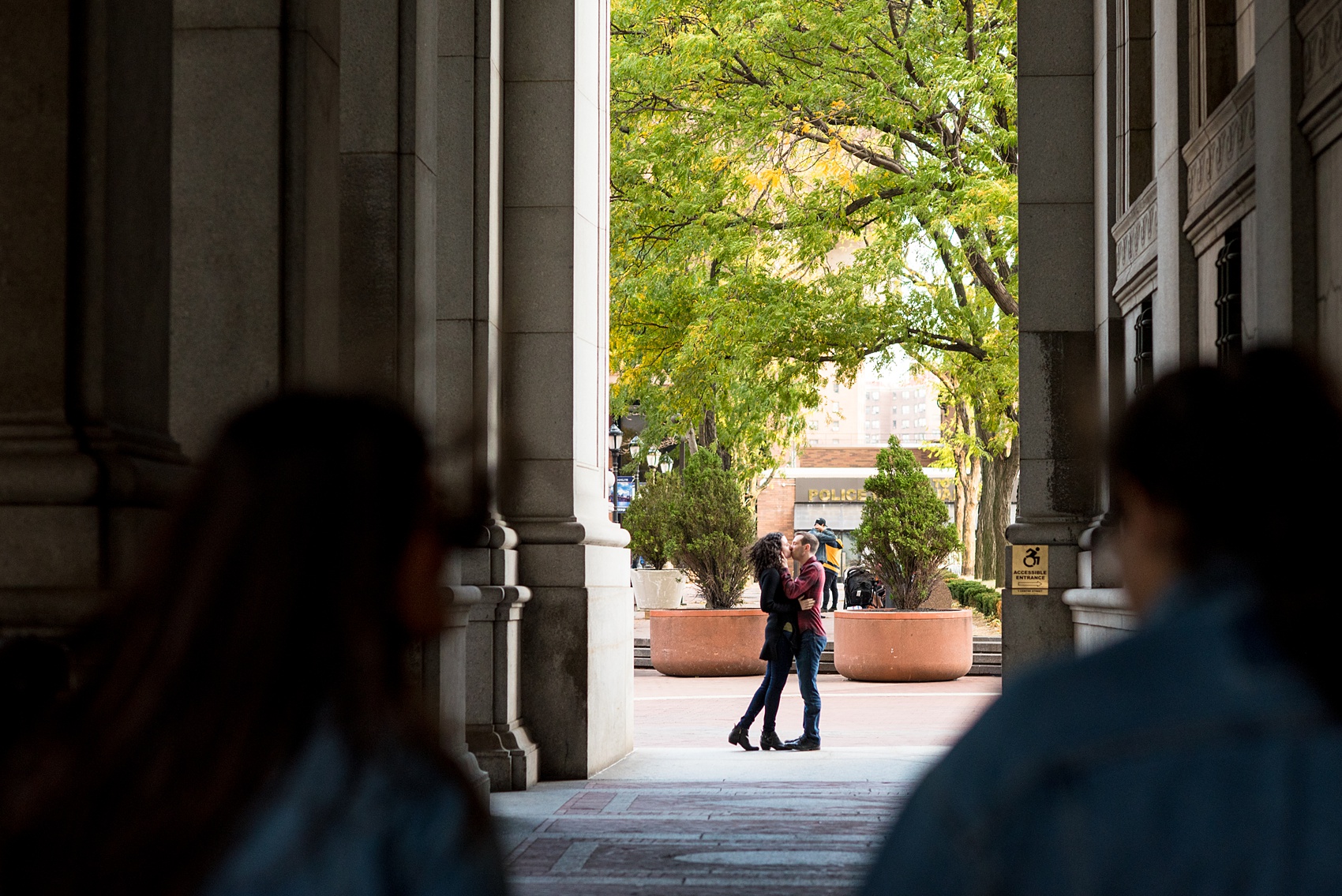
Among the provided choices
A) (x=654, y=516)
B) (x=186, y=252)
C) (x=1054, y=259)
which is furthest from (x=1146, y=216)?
(x=654, y=516)

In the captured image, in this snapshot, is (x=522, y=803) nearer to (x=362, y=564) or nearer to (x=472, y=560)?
(x=472, y=560)

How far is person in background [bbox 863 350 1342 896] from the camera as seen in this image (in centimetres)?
131

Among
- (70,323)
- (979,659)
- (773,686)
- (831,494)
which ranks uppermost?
(70,323)

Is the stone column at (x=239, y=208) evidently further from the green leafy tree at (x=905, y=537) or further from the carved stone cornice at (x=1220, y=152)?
the green leafy tree at (x=905, y=537)

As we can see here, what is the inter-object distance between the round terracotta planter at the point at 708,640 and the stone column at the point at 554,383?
944cm

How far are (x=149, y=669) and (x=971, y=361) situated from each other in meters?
24.6

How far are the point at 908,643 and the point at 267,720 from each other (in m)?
19.6

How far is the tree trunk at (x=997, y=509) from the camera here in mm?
28062

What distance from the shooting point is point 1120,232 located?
38.0ft

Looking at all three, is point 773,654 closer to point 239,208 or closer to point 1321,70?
point 1321,70

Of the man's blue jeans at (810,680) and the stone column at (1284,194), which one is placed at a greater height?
the stone column at (1284,194)

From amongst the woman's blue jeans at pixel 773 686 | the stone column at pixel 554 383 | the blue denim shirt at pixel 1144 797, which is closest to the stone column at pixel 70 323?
the blue denim shirt at pixel 1144 797

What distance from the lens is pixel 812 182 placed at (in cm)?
2602

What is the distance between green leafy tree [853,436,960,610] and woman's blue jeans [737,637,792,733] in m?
9.26
